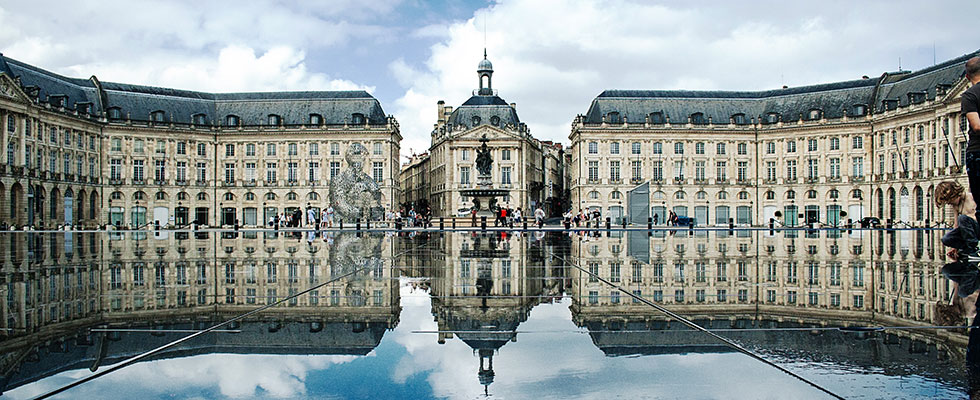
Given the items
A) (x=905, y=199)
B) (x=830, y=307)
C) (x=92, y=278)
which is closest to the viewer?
(x=830, y=307)

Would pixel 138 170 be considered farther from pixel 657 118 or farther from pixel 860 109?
pixel 860 109

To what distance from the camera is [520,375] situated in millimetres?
4051

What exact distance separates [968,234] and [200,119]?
71.3 m

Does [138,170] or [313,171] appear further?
[313,171]

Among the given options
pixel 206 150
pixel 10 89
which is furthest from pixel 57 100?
pixel 206 150

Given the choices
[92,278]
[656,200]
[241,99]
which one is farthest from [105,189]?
[92,278]

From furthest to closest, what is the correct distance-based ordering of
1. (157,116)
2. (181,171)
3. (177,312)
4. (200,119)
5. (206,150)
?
1. (200,119)
2. (206,150)
3. (181,171)
4. (157,116)
5. (177,312)

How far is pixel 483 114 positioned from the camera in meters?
79.8

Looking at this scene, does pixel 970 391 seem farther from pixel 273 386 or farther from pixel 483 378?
pixel 273 386

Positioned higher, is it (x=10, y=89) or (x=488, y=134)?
(x=10, y=89)

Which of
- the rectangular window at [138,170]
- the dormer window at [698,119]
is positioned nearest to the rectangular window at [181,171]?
the rectangular window at [138,170]

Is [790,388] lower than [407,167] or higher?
lower

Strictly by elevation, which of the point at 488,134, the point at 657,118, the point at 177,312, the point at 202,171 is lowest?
the point at 177,312

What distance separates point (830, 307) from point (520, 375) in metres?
4.05
